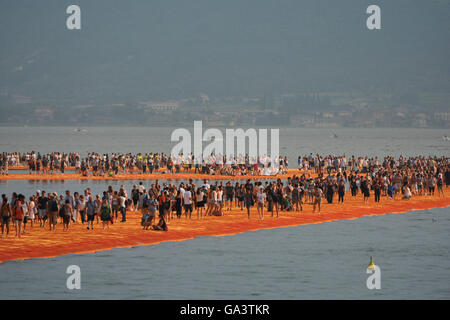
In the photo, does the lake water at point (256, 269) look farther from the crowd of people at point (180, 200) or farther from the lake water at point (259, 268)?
the crowd of people at point (180, 200)

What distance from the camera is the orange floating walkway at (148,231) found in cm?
3531

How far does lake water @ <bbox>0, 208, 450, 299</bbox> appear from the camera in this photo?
30156 mm

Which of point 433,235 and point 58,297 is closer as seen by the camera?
point 58,297

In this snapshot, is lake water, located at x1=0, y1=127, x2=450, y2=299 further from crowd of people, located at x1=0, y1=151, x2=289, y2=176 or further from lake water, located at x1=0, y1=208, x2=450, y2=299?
crowd of people, located at x1=0, y1=151, x2=289, y2=176

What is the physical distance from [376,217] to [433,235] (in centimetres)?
677

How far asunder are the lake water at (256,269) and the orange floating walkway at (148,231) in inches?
21.1

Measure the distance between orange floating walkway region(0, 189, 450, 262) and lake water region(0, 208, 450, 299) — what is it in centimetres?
54

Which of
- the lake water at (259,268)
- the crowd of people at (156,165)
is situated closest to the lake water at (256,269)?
the lake water at (259,268)

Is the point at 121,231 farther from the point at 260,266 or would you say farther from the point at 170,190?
the point at 260,266

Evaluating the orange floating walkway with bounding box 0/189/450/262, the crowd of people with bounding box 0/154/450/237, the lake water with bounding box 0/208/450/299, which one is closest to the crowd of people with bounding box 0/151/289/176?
the crowd of people with bounding box 0/154/450/237

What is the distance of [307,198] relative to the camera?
57.1m

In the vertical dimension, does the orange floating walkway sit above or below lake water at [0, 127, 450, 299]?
above

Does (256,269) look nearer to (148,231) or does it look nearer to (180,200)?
(148,231)
